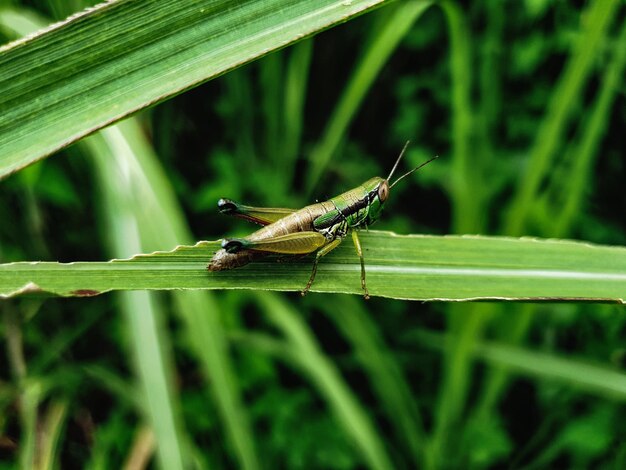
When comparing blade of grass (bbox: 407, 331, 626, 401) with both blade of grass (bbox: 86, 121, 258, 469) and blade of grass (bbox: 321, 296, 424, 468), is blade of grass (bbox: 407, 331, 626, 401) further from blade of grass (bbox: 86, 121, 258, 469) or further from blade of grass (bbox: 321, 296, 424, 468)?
blade of grass (bbox: 86, 121, 258, 469)

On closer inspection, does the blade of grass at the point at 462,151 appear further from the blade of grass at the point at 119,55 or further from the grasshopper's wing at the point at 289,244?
the blade of grass at the point at 119,55

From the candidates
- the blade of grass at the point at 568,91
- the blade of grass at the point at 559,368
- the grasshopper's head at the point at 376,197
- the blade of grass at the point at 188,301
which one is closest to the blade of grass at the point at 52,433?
the blade of grass at the point at 188,301

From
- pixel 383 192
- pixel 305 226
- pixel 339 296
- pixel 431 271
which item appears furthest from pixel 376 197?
pixel 339 296

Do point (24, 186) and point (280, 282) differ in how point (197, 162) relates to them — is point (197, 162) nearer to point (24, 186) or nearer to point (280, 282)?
point (24, 186)

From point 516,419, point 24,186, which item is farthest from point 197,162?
point 516,419

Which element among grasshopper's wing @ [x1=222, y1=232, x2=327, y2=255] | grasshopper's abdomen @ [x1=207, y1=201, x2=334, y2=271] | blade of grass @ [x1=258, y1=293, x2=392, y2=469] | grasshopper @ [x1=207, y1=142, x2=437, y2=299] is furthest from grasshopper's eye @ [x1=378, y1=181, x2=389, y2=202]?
blade of grass @ [x1=258, y1=293, x2=392, y2=469]

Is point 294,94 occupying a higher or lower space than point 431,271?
higher

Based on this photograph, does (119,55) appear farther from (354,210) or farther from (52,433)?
(52,433)
